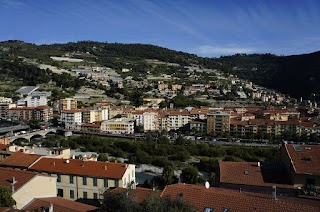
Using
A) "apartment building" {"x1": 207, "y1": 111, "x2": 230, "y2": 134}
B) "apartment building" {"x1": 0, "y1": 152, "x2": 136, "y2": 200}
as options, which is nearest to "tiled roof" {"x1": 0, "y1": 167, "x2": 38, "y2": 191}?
"apartment building" {"x1": 0, "y1": 152, "x2": 136, "y2": 200}

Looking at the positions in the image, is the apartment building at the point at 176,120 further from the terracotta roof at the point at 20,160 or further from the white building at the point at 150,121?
the terracotta roof at the point at 20,160

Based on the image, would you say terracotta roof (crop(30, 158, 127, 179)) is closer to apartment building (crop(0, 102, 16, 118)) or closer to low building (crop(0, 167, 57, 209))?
low building (crop(0, 167, 57, 209))

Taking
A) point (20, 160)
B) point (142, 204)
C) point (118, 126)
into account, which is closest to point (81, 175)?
point (20, 160)

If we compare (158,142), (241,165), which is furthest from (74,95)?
(241,165)

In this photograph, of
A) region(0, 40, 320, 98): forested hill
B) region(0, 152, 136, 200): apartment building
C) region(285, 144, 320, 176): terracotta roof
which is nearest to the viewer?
region(285, 144, 320, 176): terracotta roof

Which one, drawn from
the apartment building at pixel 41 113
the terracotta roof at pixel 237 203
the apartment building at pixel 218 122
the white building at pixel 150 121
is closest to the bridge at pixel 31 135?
the apartment building at pixel 41 113

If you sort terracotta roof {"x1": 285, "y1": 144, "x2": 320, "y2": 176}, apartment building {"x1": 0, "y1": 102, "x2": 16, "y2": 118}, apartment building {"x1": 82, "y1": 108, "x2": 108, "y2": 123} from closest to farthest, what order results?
terracotta roof {"x1": 285, "y1": 144, "x2": 320, "y2": 176}, apartment building {"x1": 82, "y1": 108, "x2": 108, "y2": 123}, apartment building {"x1": 0, "y1": 102, "x2": 16, "y2": 118}

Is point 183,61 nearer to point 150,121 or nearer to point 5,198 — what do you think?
point 150,121
